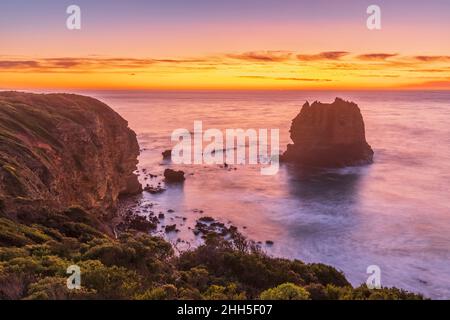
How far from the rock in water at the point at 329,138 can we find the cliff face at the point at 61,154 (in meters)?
50.3

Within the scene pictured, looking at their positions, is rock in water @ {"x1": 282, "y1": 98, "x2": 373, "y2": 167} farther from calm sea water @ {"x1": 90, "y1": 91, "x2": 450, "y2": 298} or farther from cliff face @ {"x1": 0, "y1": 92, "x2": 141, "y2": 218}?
cliff face @ {"x1": 0, "y1": 92, "x2": 141, "y2": 218}

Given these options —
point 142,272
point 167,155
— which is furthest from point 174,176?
point 142,272

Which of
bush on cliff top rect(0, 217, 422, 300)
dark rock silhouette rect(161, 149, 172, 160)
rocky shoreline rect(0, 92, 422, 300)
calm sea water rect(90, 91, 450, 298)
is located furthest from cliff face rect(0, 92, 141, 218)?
dark rock silhouette rect(161, 149, 172, 160)

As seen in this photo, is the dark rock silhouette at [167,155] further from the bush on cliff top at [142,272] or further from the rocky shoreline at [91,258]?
the bush on cliff top at [142,272]

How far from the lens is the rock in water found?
107438 millimetres

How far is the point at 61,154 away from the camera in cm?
4491

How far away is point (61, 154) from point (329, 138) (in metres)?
78.7

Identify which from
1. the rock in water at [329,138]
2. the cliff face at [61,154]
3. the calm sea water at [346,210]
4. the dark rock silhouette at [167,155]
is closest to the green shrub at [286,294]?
the cliff face at [61,154]

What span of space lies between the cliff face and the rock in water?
50304 mm

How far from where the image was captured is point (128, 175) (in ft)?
243

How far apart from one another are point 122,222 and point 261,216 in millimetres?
22347

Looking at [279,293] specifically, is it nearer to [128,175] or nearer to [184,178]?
[128,175]

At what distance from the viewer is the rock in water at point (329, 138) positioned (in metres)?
107

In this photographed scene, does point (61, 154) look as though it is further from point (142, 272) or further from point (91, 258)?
point (142, 272)
